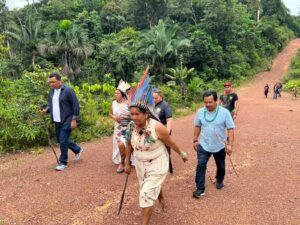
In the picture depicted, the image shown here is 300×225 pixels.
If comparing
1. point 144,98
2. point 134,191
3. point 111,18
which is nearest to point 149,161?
point 144,98

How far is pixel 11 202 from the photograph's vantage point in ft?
14.4

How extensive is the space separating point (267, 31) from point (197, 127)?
38.1m

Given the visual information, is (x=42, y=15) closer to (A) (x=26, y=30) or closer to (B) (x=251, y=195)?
(A) (x=26, y=30)

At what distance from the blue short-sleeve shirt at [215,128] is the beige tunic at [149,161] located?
0.99m

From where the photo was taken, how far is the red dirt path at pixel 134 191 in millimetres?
3879

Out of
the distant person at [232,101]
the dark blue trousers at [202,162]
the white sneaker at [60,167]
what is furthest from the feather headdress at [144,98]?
the distant person at [232,101]

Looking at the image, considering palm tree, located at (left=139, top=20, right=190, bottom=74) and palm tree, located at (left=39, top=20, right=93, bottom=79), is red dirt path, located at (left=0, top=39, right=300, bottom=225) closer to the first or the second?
palm tree, located at (left=139, top=20, right=190, bottom=74)

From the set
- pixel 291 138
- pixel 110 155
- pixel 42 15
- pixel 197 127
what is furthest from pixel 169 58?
pixel 42 15

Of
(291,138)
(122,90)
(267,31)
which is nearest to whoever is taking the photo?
(122,90)

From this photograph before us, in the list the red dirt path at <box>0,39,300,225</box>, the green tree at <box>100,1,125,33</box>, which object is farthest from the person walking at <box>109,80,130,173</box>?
the green tree at <box>100,1,125,33</box>

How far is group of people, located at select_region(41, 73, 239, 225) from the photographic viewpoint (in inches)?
126

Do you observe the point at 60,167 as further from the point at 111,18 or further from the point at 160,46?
the point at 111,18

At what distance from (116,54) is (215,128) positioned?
1951 cm

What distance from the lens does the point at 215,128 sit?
412 centimetres
